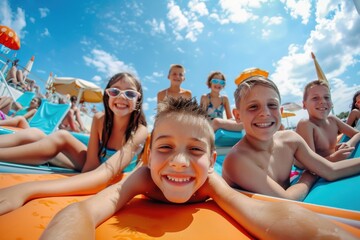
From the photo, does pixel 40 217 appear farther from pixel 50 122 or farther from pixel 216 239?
pixel 50 122

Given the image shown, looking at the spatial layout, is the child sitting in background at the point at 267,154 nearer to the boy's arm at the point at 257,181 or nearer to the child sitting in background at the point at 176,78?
the boy's arm at the point at 257,181

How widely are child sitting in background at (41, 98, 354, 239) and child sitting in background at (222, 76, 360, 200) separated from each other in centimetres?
41

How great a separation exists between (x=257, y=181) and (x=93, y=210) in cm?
109

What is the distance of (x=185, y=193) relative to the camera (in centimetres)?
98

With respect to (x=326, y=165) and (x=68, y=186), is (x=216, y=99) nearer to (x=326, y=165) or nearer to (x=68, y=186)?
(x=326, y=165)

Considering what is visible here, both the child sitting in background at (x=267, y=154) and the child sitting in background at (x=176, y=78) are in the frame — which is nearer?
the child sitting in background at (x=267, y=154)

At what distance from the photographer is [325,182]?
1.47 meters

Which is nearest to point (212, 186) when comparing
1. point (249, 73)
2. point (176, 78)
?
point (176, 78)

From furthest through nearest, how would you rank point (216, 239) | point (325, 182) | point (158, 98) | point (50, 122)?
point (50, 122)
point (158, 98)
point (325, 182)
point (216, 239)

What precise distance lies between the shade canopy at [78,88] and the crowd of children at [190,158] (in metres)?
9.98

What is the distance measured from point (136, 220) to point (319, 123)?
2568 millimetres

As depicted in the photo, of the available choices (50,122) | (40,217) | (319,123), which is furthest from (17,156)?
(50,122)

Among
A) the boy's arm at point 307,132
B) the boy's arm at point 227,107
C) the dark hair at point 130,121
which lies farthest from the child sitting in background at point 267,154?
the boy's arm at point 227,107

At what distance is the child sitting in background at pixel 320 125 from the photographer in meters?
2.20
